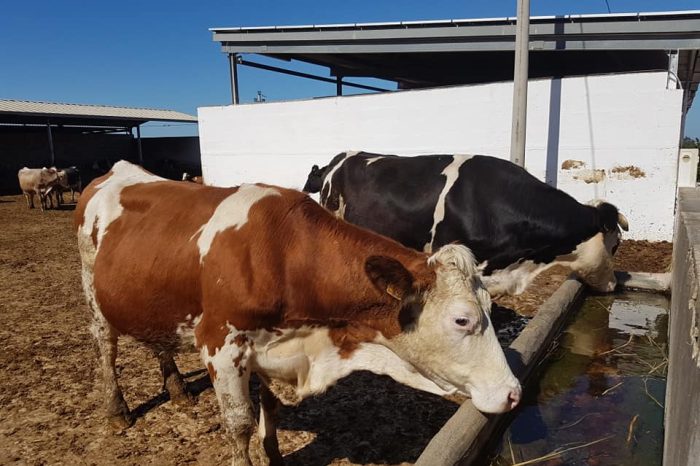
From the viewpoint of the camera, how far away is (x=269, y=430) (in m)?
2.97

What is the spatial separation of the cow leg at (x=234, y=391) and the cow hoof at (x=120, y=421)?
119cm

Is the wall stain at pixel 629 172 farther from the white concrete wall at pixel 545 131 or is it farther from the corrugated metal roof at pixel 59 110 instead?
the corrugated metal roof at pixel 59 110

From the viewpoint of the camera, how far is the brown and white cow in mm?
2322

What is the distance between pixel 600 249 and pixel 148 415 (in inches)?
167

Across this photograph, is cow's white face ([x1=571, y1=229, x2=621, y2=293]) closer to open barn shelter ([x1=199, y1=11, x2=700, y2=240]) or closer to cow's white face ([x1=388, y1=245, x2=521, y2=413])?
cow's white face ([x1=388, y1=245, x2=521, y2=413])

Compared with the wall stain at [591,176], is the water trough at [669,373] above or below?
below

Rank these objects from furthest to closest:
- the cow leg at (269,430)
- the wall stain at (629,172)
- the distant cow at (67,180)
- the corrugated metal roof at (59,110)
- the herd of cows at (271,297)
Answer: the corrugated metal roof at (59,110)
the distant cow at (67,180)
the wall stain at (629,172)
the cow leg at (269,430)
the herd of cows at (271,297)

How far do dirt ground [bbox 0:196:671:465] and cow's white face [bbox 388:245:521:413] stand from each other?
2.97 ft

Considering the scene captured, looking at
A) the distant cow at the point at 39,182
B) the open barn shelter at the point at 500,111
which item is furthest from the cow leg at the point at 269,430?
the distant cow at the point at 39,182

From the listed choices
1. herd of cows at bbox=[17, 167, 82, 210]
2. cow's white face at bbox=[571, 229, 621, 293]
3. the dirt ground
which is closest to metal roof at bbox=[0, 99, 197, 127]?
herd of cows at bbox=[17, 167, 82, 210]

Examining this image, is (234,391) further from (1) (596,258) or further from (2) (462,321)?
(1) (596,258)

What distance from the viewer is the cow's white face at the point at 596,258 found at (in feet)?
15.9

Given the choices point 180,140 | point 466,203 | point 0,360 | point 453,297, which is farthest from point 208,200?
point 180,140

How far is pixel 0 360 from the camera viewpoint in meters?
4.36
